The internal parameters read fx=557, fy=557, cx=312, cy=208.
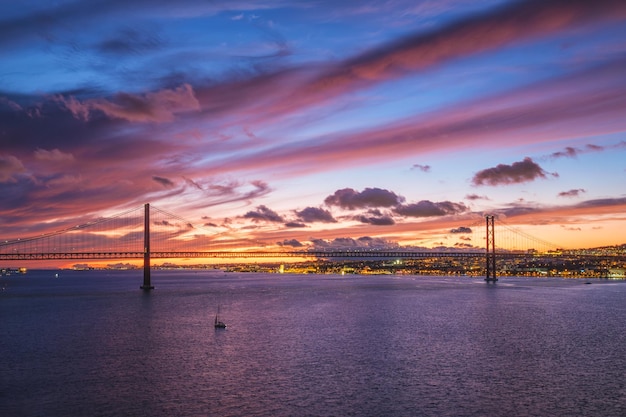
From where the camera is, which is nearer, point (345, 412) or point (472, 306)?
point (345, 412)

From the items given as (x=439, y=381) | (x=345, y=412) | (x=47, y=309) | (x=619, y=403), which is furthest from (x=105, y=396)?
(x=47, y=309)

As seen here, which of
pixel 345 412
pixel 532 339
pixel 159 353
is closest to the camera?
pixel 345 412

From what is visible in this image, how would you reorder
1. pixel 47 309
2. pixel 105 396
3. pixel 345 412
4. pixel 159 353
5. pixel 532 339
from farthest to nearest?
pixel 47 309
pixel 532 339
pixel 159 353
pixel 105 396
pixel 345 412

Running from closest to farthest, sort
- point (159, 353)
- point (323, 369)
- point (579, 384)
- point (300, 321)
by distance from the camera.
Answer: point (579, 384) < point (323, 369) < point (159, 353) < point (300, 321)

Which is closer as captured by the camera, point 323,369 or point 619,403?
point 619,403

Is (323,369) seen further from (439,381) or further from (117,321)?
(117,321)

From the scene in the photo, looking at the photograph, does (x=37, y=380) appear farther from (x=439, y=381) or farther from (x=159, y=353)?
(x=439, y=381)

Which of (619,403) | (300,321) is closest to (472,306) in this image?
(300,321)

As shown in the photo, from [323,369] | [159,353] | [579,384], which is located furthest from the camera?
[159,353]

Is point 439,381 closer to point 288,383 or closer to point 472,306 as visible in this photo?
point 288,383
